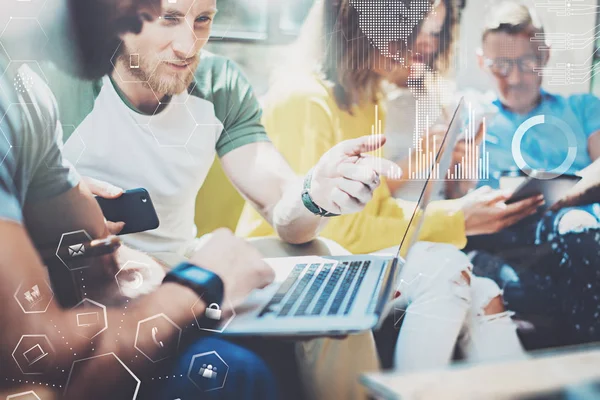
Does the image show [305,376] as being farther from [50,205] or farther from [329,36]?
[329,36]

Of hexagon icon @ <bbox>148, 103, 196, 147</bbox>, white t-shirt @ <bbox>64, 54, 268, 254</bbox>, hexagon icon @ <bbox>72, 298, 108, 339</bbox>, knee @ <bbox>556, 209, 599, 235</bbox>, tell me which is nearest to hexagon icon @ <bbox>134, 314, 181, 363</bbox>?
hexagon icon @ <bbox>72, 298, 108, 339</bbox>

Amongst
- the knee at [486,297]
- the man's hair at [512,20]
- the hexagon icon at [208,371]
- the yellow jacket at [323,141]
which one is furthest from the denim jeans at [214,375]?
the man's hair at [512,20]

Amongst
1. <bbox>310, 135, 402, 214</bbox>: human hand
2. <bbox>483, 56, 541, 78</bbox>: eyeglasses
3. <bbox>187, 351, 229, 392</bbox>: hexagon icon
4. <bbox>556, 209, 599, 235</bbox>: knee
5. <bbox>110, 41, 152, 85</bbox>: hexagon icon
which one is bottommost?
<bbox>187, 351, 229, 392</bbox>: hexagon icon

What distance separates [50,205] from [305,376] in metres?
0.88

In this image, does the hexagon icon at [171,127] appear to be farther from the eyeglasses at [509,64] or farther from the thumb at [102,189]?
the eyeglasses at [509,64]

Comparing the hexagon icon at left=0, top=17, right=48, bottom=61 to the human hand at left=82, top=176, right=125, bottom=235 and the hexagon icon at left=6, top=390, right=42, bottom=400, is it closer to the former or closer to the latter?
the human hand at left=82, top=176, right=125, bottom=235

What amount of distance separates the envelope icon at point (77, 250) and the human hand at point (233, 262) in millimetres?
309

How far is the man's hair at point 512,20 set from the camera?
5.40 feet

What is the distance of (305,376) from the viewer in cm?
161

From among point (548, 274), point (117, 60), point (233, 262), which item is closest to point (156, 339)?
point (233, 262)

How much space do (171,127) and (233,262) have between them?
43 cm

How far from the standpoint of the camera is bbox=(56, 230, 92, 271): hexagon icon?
1.58 metres

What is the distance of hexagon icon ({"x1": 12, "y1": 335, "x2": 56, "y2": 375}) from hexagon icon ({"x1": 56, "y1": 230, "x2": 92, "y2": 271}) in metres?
0.22

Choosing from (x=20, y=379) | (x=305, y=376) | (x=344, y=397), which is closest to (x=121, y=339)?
(x=20, y=379)
